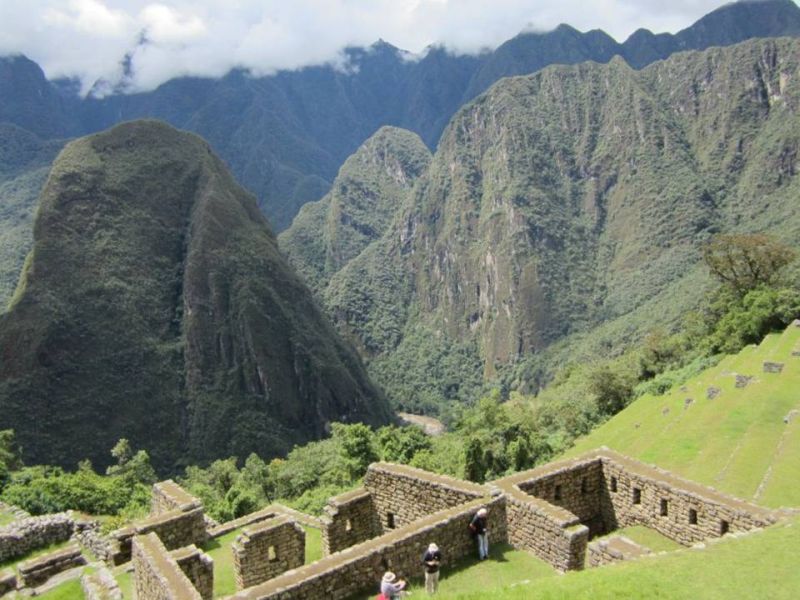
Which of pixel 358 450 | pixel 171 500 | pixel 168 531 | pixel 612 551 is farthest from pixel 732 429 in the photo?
pixel 168 531

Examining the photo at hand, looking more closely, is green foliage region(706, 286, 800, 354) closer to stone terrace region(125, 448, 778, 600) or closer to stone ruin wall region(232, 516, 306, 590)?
stone terrace region(125, 448, 778, 600)

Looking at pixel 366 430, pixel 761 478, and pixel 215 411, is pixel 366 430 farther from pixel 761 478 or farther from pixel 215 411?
pixel 215 411

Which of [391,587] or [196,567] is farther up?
[391,587]

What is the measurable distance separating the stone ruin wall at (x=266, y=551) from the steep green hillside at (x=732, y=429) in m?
19.5

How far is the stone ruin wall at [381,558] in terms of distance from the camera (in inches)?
325

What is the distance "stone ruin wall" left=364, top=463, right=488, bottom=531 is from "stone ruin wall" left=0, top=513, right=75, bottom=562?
Answer: 32.9ft

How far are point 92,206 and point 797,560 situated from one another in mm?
135170

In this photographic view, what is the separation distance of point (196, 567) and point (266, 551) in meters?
1.57

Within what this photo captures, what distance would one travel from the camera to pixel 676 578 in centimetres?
762

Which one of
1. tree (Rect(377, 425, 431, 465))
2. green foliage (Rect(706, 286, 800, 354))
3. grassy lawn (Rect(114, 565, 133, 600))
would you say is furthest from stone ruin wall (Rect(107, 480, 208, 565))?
green foliage (Rect(706, 286, 800, 354))

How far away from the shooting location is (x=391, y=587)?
8.26 meters

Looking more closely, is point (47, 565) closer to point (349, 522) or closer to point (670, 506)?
point (349, 522)

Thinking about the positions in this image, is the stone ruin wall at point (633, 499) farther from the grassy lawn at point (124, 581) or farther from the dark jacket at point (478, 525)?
the grassy lawn at point (124, 581)

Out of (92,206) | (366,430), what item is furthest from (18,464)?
(92,206)
